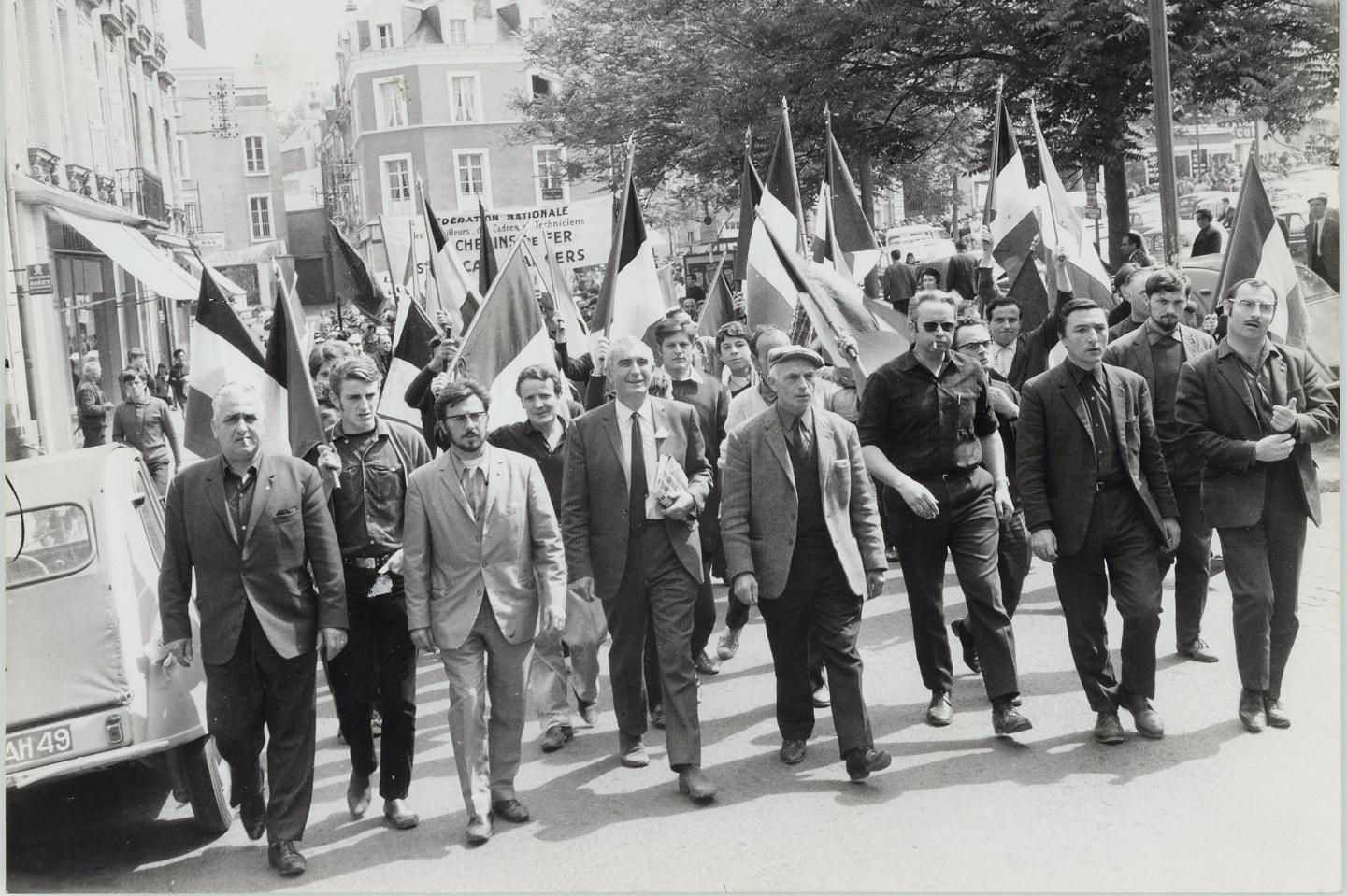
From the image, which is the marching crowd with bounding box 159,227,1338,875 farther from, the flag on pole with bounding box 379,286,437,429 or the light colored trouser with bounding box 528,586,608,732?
the flag on pole with bounding box 379,286,437,429

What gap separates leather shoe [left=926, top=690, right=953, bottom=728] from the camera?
6602 millimetres

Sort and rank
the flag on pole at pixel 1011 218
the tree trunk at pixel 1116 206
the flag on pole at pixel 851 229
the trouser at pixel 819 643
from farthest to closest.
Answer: the tree trunk at pixel 1116 206 < the flag on pole at pixel 851 229 < the flag on pole at pixel 1011 218 < the trouser at pixel 819 643

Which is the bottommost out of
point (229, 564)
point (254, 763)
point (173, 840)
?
point (173, 840)

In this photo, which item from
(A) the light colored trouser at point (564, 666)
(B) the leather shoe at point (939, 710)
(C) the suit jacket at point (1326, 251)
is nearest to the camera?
(B) the leather shoe at point (939, 710)

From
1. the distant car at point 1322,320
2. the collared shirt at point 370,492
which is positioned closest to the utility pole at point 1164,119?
the distant car at point 1322,320

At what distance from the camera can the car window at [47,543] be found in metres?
5.71

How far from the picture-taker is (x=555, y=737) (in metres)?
6.87

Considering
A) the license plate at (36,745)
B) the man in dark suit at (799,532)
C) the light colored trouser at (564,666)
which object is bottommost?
the light colored trouser at (564,666)

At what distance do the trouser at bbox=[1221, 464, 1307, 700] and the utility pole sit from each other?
20.7ft

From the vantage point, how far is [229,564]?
5480 millimetres

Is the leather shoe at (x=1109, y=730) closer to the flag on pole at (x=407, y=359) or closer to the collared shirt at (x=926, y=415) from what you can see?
the collared shirt at (x=926, y=415)

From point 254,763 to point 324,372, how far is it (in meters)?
2.58

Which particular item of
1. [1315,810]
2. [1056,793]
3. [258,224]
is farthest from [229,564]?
[258,224]

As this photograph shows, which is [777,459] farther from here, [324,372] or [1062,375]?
[324,372]
